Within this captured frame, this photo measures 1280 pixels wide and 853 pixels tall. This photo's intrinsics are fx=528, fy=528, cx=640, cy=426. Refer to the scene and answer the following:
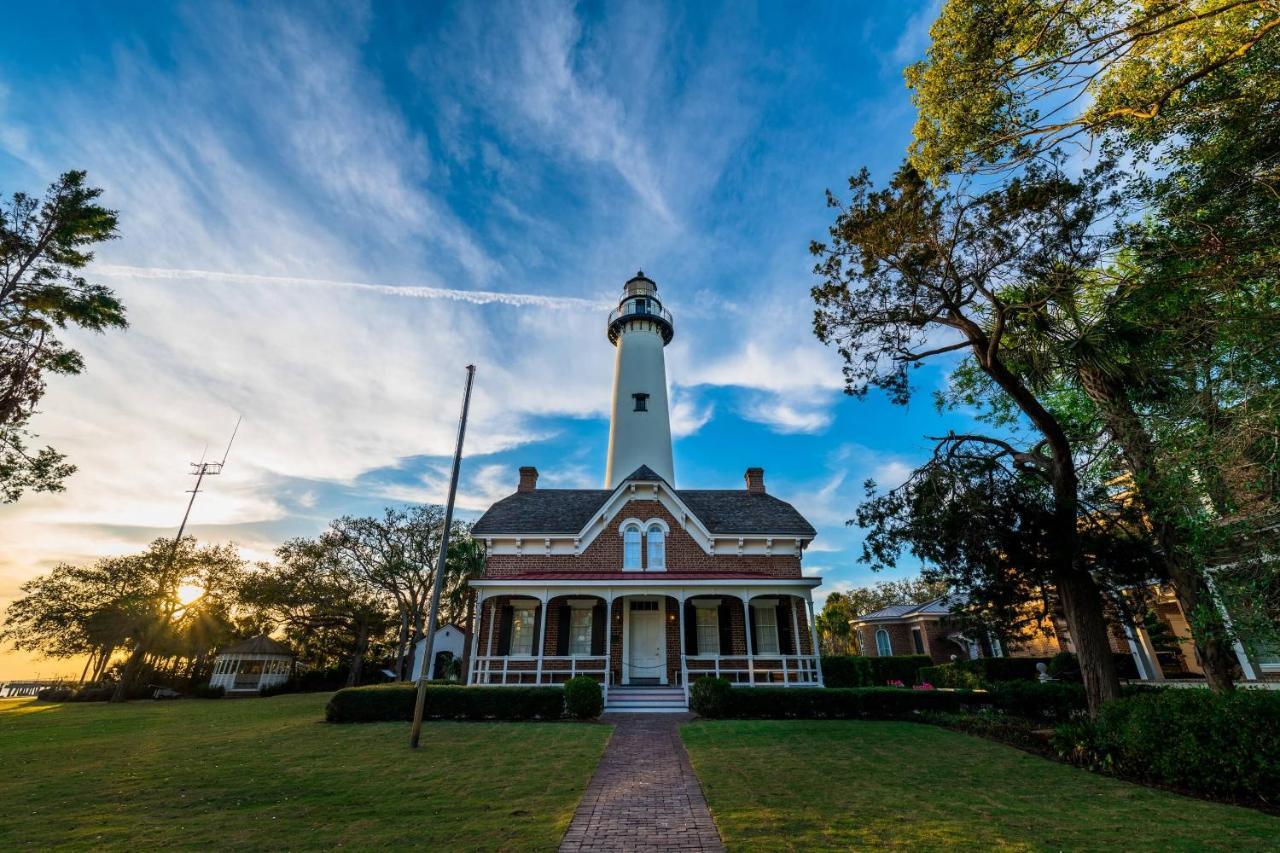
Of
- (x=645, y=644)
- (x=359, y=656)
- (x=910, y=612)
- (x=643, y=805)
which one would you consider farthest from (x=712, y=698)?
(x=910, y=612)

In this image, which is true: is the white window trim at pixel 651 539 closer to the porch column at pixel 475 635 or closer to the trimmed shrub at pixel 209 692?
the porch column at pixel 475 635

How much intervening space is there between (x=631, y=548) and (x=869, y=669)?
11582 mm

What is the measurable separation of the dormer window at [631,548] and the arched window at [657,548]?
1.61ft

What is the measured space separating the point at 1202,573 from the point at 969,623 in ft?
14.9

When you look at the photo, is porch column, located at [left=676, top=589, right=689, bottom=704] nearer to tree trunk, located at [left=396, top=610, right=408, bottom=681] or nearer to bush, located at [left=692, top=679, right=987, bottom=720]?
bush, located at [left=692, top=679, right=987, bottom=720]

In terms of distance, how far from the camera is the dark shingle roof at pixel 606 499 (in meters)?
20.5

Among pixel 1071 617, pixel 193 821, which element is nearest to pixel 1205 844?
pixel 1071 617

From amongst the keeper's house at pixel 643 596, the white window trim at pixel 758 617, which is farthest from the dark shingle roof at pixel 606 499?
the white window trim at pixel 758 617

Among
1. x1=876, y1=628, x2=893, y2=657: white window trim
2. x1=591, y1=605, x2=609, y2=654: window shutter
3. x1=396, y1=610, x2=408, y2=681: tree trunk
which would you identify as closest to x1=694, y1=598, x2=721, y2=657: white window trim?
x1=591, y1=605, x2=609, y2=654: window shutter

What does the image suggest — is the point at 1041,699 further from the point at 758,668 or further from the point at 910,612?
the point at 910,612

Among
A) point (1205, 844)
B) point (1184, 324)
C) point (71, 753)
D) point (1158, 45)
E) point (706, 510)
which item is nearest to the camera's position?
point (1205, 844)

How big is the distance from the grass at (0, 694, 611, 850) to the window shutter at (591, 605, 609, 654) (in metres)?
5.60

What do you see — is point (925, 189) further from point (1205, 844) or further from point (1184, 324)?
point (1205, 844)

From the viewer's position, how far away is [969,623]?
504 inches
